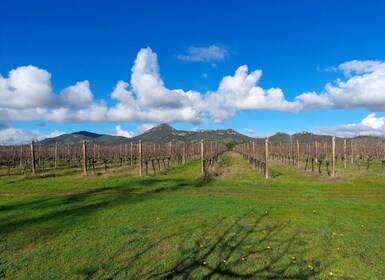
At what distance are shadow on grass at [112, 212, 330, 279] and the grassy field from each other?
0.03 meters

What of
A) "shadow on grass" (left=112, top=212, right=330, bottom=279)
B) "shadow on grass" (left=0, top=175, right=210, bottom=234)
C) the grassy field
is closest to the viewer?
"shadow on grass" (left=112, top=212, right=330, bottom=279)

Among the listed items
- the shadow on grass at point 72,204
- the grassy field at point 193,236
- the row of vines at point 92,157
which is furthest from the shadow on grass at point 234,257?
the row of vines at point 92,157

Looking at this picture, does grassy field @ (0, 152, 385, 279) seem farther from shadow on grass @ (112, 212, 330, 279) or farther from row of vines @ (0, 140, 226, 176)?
row of vines @ (0, 140, 226, 176)

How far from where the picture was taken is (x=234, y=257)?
28.0 ft

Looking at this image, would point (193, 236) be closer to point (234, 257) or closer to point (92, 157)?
point (234, 257)

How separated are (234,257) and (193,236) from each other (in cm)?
235

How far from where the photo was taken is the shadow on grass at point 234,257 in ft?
24.7

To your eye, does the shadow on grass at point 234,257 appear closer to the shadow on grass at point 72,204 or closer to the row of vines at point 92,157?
the shadow on grass at point 72,204

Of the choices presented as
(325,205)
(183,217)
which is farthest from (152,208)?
(325,205)

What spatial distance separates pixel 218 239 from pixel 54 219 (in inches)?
296

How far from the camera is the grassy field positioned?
25.7ft

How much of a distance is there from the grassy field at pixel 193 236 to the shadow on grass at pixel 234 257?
27mm

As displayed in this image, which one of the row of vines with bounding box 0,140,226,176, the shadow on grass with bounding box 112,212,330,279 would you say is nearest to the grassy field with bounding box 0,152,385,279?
the shadow on grass with bounding box 112,212,330,279

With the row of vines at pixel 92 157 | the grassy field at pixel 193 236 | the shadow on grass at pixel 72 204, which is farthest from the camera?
the row of vines at pixel 92 157
